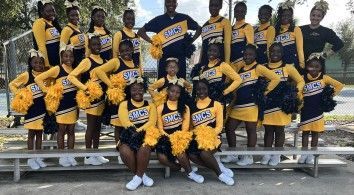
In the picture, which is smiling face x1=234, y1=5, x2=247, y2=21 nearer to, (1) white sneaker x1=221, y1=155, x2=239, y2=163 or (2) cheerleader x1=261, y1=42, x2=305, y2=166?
(2) cheerleader x1=261, y1=42, x2=305, y2=166

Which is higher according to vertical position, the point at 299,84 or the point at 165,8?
the point at 165,8

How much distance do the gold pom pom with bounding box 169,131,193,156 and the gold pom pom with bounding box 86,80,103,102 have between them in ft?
3.73

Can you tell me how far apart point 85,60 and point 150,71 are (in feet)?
8.92

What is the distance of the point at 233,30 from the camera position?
6.07 metres

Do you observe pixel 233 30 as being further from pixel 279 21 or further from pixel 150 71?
pixel 150 71

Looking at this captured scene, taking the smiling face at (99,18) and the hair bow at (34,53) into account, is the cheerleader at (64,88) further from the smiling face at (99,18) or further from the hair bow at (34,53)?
the smiling face at (99,18)

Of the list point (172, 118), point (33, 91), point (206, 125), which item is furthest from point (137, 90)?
point (33, 91)

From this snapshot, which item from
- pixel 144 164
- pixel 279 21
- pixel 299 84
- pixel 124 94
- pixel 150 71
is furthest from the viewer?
pixel 150 71

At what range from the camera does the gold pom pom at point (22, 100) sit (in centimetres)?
519

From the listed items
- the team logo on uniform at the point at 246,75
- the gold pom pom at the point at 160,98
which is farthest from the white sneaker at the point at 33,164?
the team logo on uniform at the point at 246,75

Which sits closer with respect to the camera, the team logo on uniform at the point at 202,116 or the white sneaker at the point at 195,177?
the white sneaker at the point at 195,177

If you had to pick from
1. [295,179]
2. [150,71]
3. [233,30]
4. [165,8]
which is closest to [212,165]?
[295,179]

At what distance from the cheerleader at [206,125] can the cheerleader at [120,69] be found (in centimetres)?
93

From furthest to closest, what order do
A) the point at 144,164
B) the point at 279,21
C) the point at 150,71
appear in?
the point at 150,71, the point at 279,21, the point at 144,164
